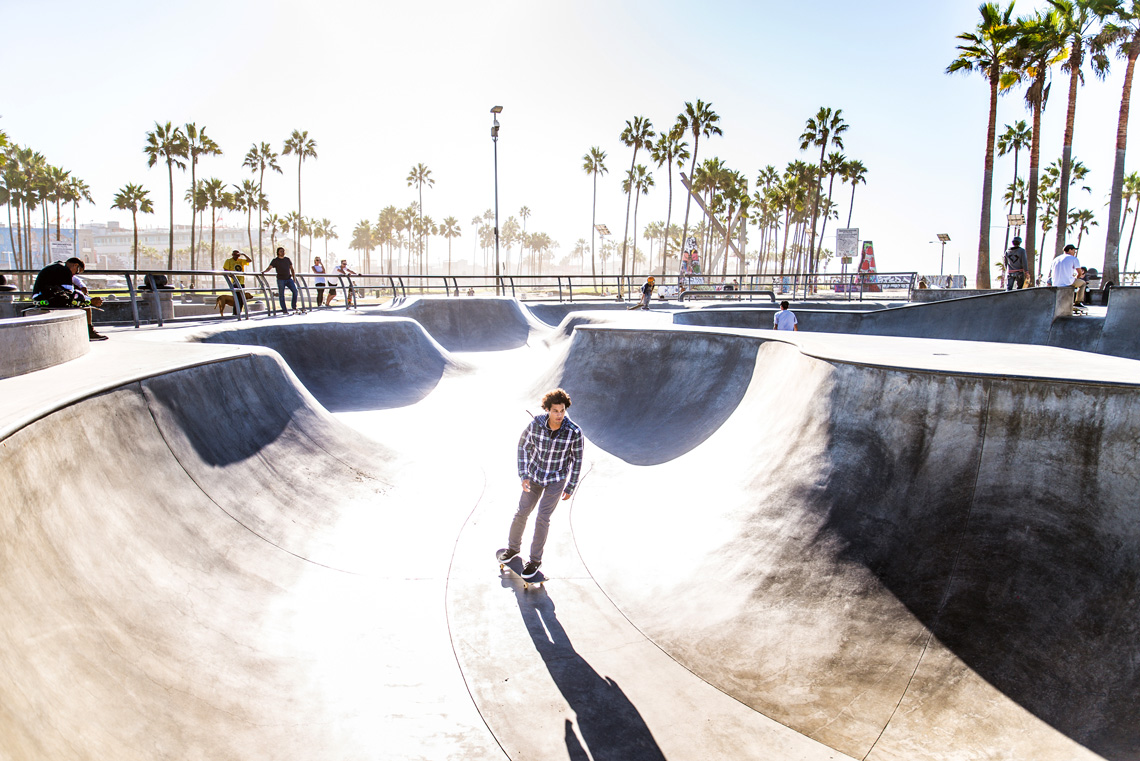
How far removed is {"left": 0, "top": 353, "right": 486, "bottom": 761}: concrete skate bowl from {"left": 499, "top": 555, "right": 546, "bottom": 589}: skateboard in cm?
65

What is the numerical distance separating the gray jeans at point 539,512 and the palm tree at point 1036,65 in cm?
2894

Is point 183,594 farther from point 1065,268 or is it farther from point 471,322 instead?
point 471,322

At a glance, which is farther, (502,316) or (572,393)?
(502,316)

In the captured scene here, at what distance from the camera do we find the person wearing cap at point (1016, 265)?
16625mm

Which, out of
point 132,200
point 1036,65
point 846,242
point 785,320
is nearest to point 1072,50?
point 1036,65

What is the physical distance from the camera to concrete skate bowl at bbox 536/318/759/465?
28.3 ft

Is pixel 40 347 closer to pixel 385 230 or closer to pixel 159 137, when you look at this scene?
pixel 159 137

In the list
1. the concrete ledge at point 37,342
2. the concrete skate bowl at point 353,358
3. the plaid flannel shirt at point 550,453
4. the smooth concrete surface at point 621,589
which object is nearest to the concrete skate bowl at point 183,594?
the smooth concrete surface at point 621,589

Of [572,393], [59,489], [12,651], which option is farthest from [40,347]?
[572,393]

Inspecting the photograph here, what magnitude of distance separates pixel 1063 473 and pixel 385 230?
448ft

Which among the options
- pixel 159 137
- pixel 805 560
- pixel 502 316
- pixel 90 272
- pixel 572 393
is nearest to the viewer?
pixel 805 560

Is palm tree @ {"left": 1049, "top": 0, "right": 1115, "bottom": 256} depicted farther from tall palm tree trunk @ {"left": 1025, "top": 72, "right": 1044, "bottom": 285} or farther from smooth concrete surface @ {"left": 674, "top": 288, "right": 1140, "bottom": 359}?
smooth concrete surface @ {"left": 674, "top": 288, "right": 1140, "bottom": 359}

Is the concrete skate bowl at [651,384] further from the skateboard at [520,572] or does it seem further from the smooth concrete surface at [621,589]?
the skateboard at [520,572]

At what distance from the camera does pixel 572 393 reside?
1106 centimetres
